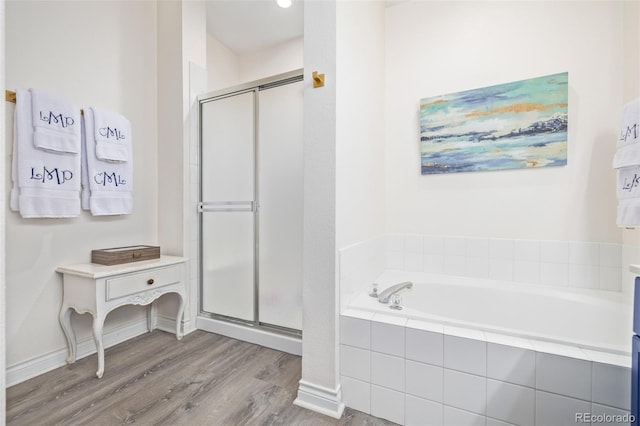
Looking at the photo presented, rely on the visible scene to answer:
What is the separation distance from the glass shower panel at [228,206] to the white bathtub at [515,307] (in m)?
1.07

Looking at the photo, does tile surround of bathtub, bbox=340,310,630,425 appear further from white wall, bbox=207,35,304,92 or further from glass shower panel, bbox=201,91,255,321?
white wall, bbox=207,35,304,92

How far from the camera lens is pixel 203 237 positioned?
2.48 metres

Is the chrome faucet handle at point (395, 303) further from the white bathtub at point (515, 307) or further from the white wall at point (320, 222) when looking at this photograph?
the white wall at point (320, 222)

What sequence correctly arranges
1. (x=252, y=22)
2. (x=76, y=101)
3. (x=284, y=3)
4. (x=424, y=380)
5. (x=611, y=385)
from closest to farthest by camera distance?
(x=611, y=385)
(x=424, y=380)
(x=76, y=101)
(x=284, y=3)
(x=252, y=22)

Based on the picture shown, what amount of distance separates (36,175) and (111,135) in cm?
53

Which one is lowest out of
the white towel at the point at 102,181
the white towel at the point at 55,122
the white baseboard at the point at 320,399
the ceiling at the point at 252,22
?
the white baseboard at the point at 320,399

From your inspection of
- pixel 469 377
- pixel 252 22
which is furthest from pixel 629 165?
pixel 252 22

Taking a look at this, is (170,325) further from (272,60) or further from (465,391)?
(272,60)

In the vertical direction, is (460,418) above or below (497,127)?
below

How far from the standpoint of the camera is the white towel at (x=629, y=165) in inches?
53.2

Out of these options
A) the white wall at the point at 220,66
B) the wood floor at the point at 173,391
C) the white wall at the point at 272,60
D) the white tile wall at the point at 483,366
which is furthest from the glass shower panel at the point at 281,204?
the white wall at the point at 220,66

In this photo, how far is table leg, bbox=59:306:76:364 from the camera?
6.04 ft

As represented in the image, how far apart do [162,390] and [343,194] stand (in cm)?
147

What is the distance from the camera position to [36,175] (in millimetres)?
1702
